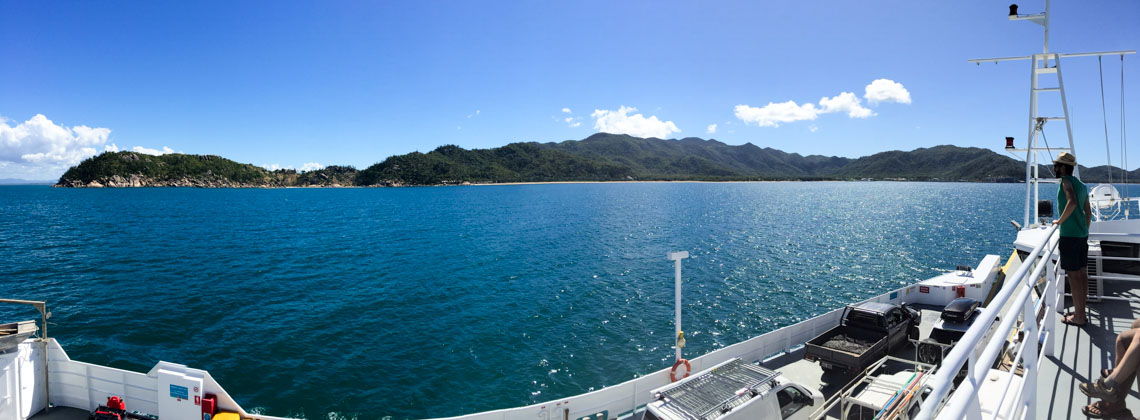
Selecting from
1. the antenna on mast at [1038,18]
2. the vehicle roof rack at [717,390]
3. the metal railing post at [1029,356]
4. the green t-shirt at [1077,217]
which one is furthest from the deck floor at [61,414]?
the antenna on mast at [1038,18]

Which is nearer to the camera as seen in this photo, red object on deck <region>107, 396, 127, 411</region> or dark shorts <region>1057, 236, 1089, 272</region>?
dark shorts <region>1057, 236, 1089, 272</region>

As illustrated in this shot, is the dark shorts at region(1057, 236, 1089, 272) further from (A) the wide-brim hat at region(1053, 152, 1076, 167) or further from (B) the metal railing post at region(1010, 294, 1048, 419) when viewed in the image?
(B) the metal railing post at region(1010, 294, 1048, 419)

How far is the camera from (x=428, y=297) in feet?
97.7

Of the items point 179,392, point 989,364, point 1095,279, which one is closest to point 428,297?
point 179,392

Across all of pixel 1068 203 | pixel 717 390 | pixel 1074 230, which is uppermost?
pixel 1068 203

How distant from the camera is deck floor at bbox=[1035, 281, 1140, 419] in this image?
A: 15.1ft

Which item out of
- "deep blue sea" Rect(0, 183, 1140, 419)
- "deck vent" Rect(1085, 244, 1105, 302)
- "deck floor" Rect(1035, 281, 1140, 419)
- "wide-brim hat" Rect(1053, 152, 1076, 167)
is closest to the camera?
"deck floor" Rect(1035, 281, 1140, 419)

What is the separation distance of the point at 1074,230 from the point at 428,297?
2865 cm

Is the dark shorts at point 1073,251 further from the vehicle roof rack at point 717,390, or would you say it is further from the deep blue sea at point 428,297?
the deep blue sea at point 428,297

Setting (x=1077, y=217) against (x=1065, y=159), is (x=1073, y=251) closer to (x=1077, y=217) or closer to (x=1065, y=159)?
(x=1077, y=217)

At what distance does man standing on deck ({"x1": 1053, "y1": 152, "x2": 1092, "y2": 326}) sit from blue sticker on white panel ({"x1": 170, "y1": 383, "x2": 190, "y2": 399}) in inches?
694

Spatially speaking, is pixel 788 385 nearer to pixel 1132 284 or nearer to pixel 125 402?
pixel 1132 284

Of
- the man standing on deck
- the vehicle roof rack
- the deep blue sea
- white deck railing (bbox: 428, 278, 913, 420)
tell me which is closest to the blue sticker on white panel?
the deep blue sea

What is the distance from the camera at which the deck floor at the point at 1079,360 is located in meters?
4.59
